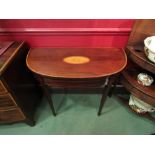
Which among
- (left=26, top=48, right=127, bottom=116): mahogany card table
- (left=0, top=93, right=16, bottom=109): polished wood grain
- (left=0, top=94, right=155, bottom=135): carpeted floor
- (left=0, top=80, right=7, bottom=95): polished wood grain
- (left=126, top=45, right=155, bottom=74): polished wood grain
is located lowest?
(left=0, top=94, right=155, bottom=135): carpeted floor

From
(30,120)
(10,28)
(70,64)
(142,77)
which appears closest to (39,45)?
(10,28)

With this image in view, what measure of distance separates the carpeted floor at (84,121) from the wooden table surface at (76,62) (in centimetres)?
55

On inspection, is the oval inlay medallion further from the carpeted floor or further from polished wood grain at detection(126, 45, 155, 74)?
the carpeted floor

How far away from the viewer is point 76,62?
95cm

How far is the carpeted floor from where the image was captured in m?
1.18

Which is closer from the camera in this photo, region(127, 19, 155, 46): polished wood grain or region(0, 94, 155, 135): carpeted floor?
region(127, 19, 155, 46): polished wood grain

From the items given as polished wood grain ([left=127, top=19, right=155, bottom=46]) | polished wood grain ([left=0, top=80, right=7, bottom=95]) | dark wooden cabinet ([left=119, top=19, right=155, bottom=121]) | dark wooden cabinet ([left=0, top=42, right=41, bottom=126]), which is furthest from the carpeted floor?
polished wood grain ([left=127, top=19, right=155, bottom=46])

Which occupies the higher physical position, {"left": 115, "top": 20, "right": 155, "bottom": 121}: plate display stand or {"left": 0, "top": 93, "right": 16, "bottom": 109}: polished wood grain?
{"left": 115, "top": 20, "right": 155, "bottom": 121}: plate display stand

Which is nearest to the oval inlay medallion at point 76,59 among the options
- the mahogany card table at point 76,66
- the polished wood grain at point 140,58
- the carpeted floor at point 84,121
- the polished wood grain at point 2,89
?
the mahogany card table at point 76,66

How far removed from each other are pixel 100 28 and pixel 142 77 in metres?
0.46

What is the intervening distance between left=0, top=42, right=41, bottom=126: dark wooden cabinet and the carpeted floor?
124mm

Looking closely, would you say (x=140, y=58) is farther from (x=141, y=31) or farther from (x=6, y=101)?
(x=6, y=101)

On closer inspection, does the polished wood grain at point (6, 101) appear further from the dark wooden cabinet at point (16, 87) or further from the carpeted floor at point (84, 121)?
the carpeted floor at point (84, 121)
